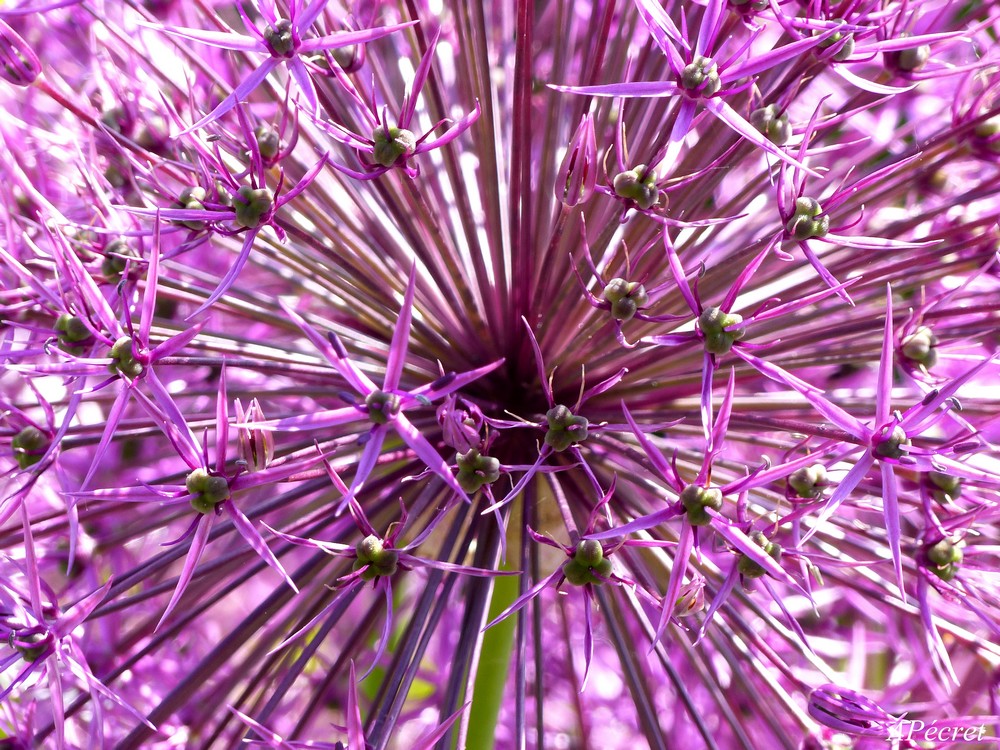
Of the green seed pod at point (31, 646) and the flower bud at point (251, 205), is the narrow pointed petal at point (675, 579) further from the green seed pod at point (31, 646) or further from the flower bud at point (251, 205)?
the green seed pod at point (31, 646)

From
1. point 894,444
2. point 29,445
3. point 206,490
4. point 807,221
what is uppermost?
point 807,221

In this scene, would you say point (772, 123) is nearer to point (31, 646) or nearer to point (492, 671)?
point (492, 671)

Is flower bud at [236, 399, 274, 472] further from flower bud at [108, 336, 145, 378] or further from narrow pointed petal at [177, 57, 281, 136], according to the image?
narrow pointed petal at [177, 57, 281, 136]

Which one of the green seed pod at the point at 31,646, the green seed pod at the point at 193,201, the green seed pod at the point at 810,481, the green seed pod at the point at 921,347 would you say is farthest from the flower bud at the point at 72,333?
the green seed pod at the point at 921,347

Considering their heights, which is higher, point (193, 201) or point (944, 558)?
point (193, 201)

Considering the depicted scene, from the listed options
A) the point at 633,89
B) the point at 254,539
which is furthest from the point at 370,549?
the point at 633,89

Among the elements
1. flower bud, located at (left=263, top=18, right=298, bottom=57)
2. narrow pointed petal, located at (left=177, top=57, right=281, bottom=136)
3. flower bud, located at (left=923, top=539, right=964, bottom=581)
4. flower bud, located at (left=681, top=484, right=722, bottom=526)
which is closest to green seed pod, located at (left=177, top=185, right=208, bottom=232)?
narrow pointed petal, located at (left=177, top=57, right=281, bottom=136)

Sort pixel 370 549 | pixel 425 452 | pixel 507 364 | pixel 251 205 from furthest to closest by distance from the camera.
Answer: pixel 507 364 → pixel 251 205 → pixel 370 549 → pixel 425 452
